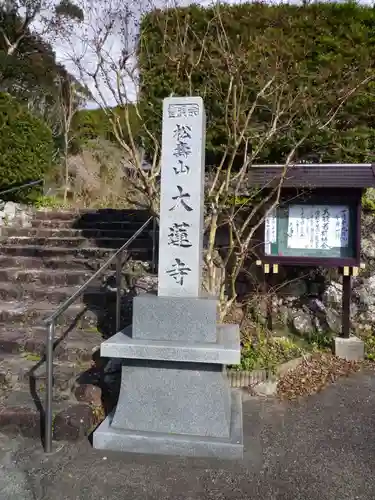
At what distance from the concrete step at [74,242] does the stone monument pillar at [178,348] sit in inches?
123

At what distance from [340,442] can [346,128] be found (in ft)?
17.3

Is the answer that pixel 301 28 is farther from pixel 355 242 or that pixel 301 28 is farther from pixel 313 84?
pixel 355 242

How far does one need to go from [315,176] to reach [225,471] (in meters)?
3.47

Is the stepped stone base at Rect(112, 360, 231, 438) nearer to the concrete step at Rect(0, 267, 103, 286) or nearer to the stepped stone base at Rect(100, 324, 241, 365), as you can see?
the stepped stone base at Rect(100, 324, 241, 365)

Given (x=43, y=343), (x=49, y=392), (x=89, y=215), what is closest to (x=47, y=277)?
(x=43, y=343)

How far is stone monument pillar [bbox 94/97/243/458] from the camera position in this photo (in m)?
2.91

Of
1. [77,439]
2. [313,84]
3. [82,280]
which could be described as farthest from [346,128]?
[77,439]

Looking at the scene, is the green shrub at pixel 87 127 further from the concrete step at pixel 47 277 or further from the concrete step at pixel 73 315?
the concrete step at pixel 73 315

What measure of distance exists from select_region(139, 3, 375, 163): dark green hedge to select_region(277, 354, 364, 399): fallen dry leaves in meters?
3.18

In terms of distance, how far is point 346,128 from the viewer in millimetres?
6723

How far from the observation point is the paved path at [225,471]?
248 cm

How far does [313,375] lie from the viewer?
445 centimetres

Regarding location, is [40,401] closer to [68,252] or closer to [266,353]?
[266,353]

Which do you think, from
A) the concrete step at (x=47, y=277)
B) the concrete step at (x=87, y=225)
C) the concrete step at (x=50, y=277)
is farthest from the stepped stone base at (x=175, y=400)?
the concrete step at (x=87, y=225)
